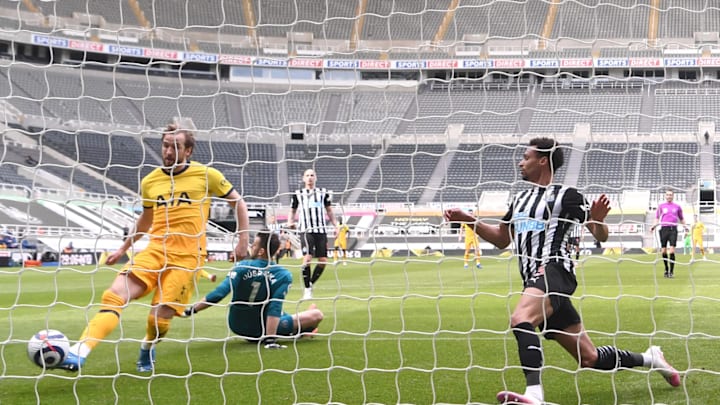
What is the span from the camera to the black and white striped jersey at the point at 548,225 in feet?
12.2

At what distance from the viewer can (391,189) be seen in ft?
13.7

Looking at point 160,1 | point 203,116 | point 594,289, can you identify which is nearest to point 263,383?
point 594,289

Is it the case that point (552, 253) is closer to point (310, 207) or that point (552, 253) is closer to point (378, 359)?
point (378, 359)

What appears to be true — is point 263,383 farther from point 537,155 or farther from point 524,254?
point 537,155

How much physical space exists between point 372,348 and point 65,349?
7.22 feet

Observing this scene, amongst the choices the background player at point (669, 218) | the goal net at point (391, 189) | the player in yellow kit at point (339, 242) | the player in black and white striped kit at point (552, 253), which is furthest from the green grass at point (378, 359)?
the background player at point (669, 218)

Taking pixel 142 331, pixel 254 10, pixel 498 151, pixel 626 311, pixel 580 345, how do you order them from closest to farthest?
pixel 580 345 < pixel 142 331 < pixel 626 311 < pixel 498 151 < pixel 254 10

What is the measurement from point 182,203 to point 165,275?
49 cm

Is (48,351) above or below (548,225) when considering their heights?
below

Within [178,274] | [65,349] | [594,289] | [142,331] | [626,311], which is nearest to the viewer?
[65,349]

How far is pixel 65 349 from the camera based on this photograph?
13.1ft

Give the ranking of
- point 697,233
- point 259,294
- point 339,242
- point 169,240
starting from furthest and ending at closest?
point 339,242, point 697,233, point 259,294, point 169,240

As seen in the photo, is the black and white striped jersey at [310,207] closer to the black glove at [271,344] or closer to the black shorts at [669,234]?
the black glove at [271,344]

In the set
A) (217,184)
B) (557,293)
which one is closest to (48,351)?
(217,184)
